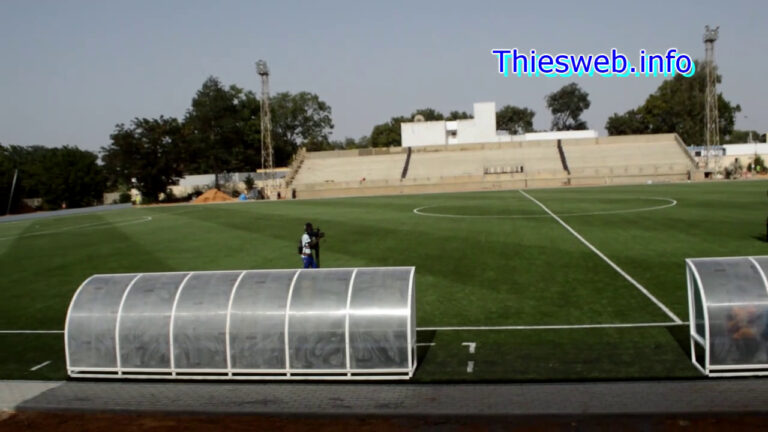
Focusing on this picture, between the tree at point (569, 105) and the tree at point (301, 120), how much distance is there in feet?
192

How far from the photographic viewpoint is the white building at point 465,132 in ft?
302

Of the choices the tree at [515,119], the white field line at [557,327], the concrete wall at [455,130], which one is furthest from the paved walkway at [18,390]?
the tree at [515,119]

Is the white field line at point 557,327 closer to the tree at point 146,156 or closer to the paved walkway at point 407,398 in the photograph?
the paved walkway at point 407,398

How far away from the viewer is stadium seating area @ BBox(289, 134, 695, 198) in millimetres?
65188

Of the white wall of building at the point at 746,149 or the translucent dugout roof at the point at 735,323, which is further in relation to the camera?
the white wall of building at the point at 746,149

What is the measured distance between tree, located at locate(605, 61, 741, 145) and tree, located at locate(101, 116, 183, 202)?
313 ft

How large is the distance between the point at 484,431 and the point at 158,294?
6647mm

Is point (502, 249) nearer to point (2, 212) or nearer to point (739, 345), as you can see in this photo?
point (739, 345)

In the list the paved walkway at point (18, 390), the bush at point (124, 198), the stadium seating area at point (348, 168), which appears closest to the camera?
the paved walkway at point (18, 390)

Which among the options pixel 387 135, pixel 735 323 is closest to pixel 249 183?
pixel 387 135

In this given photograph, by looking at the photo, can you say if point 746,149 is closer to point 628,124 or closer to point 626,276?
point 628,124

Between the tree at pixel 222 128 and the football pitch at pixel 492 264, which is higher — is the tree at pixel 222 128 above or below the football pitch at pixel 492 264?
above

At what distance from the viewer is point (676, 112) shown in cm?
12500

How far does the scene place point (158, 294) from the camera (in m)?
11.7
